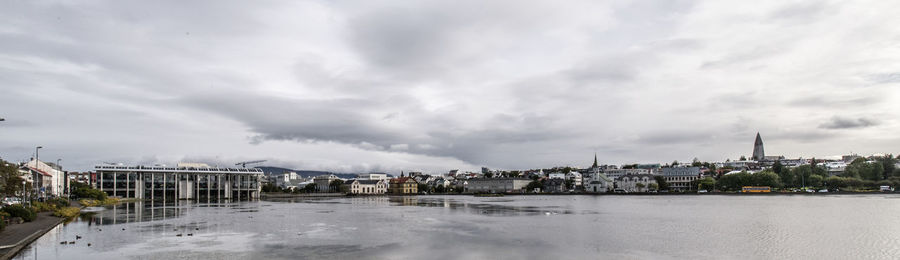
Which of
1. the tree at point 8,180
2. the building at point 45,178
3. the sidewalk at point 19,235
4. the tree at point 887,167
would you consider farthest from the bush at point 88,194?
the tree at point 887,167

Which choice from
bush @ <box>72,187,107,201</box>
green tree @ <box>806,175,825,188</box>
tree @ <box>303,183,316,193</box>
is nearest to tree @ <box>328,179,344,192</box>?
tree @ <box>303,183,316,193</box>

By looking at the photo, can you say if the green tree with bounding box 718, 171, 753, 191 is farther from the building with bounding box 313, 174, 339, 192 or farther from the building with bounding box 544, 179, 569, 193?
the building with bounding box 313, 174, 339, 192

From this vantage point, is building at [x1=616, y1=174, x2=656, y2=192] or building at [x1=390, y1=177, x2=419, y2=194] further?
building at [x1=390, y1=177, x2=419, y2=194]

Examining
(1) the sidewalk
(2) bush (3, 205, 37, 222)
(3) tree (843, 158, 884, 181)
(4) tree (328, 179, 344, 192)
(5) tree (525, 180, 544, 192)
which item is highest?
(2) bush (3, 205, 37, 222)

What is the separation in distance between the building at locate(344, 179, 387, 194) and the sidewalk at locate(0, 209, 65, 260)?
128579mm

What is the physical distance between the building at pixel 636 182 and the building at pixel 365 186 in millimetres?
79416

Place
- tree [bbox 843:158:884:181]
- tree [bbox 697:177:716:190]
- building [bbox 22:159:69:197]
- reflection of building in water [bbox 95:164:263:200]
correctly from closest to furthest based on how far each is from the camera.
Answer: building [bbox 22:159:69:197] < reflection of building in water [bbox 95:164:263:200] < tree [bbox 843:158:884:181] < tree [bbox 697:177:716:190]

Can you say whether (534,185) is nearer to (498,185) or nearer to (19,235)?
(498,185)

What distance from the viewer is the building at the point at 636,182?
161 meters

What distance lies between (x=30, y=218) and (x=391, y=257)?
101 ft

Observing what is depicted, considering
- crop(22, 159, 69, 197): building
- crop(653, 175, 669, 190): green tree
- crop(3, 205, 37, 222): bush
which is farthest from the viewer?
crop(653, 175, 669, 190): green tree

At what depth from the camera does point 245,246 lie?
→ 27.7m

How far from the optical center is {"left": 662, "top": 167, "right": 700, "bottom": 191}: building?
172 metres

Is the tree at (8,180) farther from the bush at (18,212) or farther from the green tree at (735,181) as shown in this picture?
the green tree at (735,181)
